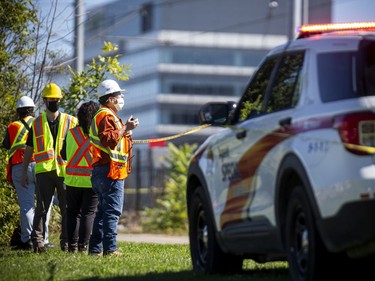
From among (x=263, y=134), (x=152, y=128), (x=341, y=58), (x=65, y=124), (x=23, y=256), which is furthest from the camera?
(x=152, y=128)

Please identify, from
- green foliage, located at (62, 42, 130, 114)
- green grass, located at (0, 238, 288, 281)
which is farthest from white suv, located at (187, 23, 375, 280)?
green foliage, located at (62, 42, 130, 114)

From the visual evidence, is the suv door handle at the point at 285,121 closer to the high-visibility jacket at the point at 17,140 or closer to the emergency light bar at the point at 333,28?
the emergency light bar at the point at 333,28

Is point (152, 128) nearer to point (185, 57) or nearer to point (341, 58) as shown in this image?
point (185, 57)

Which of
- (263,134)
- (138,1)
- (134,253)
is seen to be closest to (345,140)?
(263,134)

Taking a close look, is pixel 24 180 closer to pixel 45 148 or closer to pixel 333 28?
pixel 45 148

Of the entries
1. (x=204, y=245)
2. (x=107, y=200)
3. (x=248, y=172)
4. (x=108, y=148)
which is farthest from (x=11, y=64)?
(x=248, y=172)

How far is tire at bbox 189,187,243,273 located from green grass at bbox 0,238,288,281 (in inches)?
4.9

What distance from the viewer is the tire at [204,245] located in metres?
10.0

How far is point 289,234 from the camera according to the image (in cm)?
826

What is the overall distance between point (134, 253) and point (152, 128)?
118 metres

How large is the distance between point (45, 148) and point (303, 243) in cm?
649

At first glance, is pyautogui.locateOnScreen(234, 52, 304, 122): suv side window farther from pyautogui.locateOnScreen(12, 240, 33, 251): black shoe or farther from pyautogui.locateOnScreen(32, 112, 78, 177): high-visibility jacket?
pyautogui.locateOnScreen(12, 240, 33, 251): black shoe

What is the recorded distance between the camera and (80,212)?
1394 centimetres

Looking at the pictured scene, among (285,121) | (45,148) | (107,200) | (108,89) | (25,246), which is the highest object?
(108,89)
